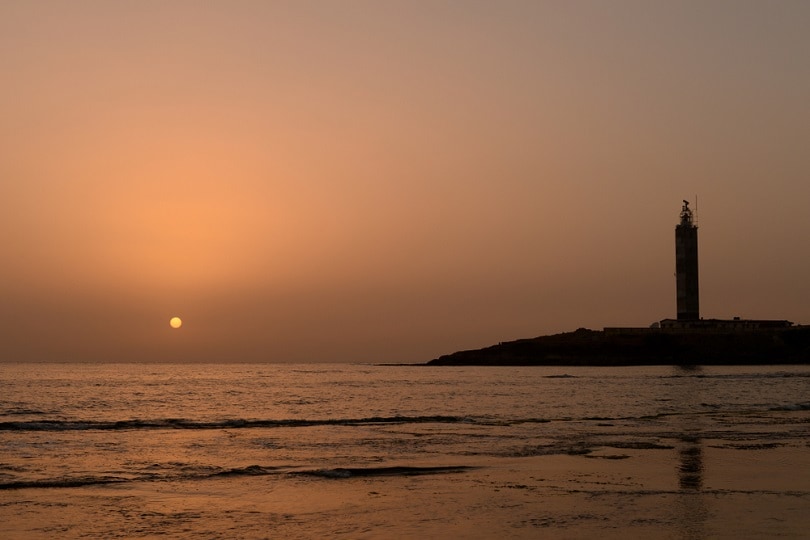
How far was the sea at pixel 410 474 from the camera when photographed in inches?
587

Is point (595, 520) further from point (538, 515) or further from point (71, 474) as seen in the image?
point (71, 474)

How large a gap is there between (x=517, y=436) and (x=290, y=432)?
8.16 meters

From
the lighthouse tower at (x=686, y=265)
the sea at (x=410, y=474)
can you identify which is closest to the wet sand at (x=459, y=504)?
the sea at (x=410, y=474)

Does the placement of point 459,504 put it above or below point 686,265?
below

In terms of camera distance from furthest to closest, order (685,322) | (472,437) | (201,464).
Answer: (685,322)
(472,437)
(201,464)

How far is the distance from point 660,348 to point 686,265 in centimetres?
1150

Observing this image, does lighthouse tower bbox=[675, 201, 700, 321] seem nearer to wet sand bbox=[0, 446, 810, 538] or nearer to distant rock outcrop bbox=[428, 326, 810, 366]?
distant rock outcrop bbox=[428, 326, 810, 366]

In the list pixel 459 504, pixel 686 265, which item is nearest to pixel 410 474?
pixel 459 504

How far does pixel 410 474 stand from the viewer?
20.7 metres

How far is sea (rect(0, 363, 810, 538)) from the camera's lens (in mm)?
14906

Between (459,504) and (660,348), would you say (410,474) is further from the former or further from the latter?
(660,348)

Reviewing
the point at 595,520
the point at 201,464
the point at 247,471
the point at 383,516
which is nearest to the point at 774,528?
the point at 595,520

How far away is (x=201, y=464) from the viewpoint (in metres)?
22.8

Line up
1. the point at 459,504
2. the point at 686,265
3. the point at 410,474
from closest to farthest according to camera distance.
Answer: the point at 459,504 → the point at 410,474 → the point at 686,265
